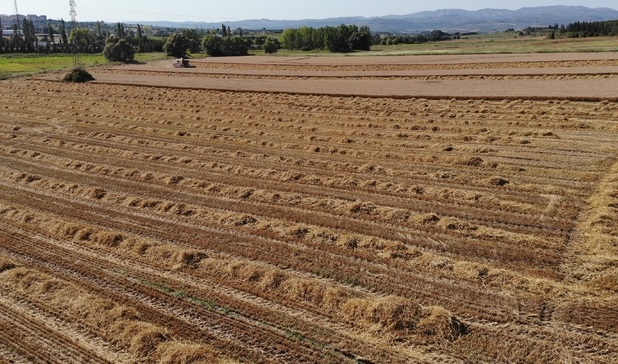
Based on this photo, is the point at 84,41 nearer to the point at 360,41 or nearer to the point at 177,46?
the point at 177,46

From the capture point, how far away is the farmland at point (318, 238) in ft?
31.8

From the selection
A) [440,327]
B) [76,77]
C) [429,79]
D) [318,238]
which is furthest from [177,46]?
[440,327]

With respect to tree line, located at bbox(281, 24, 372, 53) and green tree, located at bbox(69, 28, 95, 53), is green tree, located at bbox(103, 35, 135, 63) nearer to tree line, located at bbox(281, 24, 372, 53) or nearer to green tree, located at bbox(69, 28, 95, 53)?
green tree, located at bbox(69, 28, 95, 53)

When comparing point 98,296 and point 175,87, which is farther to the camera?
point 175,87

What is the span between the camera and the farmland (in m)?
9.68

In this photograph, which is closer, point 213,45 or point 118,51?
point 118,51

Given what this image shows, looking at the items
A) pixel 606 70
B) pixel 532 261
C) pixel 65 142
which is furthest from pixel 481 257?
pixel 606 70

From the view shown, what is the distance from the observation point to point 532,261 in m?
12.2

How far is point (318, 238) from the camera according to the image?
45.6 feet

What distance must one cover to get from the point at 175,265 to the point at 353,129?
650 inches

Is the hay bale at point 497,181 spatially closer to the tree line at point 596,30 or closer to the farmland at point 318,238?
the farmland at point 318,238

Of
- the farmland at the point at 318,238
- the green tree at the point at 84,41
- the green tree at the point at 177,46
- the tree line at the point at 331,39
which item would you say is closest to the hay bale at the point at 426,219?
the farmland at the point at 318,238

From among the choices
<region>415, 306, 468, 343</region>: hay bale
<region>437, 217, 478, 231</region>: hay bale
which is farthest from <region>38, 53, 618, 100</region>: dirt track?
<region>415, 306, 468, 343</region>: hay bale

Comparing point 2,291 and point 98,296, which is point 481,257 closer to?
point 98,296
